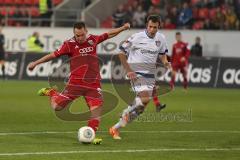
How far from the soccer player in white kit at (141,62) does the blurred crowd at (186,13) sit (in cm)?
2098

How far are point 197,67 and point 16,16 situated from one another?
11000mm

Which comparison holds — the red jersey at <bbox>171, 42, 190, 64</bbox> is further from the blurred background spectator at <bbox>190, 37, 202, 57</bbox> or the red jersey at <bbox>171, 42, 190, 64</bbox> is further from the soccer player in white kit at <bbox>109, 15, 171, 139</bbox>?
the soccer player in white kit at <bbox>109, 15, 171, 139</bbox>

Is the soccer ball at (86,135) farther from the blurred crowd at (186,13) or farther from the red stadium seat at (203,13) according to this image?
the red stadium seat at (203,13)

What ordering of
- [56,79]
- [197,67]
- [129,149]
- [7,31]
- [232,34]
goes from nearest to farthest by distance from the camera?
[129,149] < [56,79] < [197,67] < [232,34] < [7,31]

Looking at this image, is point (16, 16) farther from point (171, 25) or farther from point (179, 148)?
point (179, 148)

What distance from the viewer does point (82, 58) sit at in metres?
14.8

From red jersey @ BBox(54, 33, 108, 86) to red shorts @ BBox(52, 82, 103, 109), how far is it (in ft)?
0.29

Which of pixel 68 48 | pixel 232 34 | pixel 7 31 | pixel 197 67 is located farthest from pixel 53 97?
pixel 7 31

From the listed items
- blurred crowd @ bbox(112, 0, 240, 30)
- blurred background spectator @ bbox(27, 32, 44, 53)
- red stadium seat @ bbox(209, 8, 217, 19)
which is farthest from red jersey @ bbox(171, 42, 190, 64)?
blurred background spectator @ bbox(27, 32, 44, 53)

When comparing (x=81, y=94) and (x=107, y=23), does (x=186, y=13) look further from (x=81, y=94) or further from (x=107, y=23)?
(x=81, y=94)

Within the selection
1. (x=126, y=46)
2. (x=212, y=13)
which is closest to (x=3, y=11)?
(x=212, y=13)

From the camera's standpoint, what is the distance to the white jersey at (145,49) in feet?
51.0

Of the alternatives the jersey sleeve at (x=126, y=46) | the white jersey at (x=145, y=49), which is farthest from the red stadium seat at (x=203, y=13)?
the jersey sleeve at (x=126, y=46)

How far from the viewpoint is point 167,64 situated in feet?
50.5
